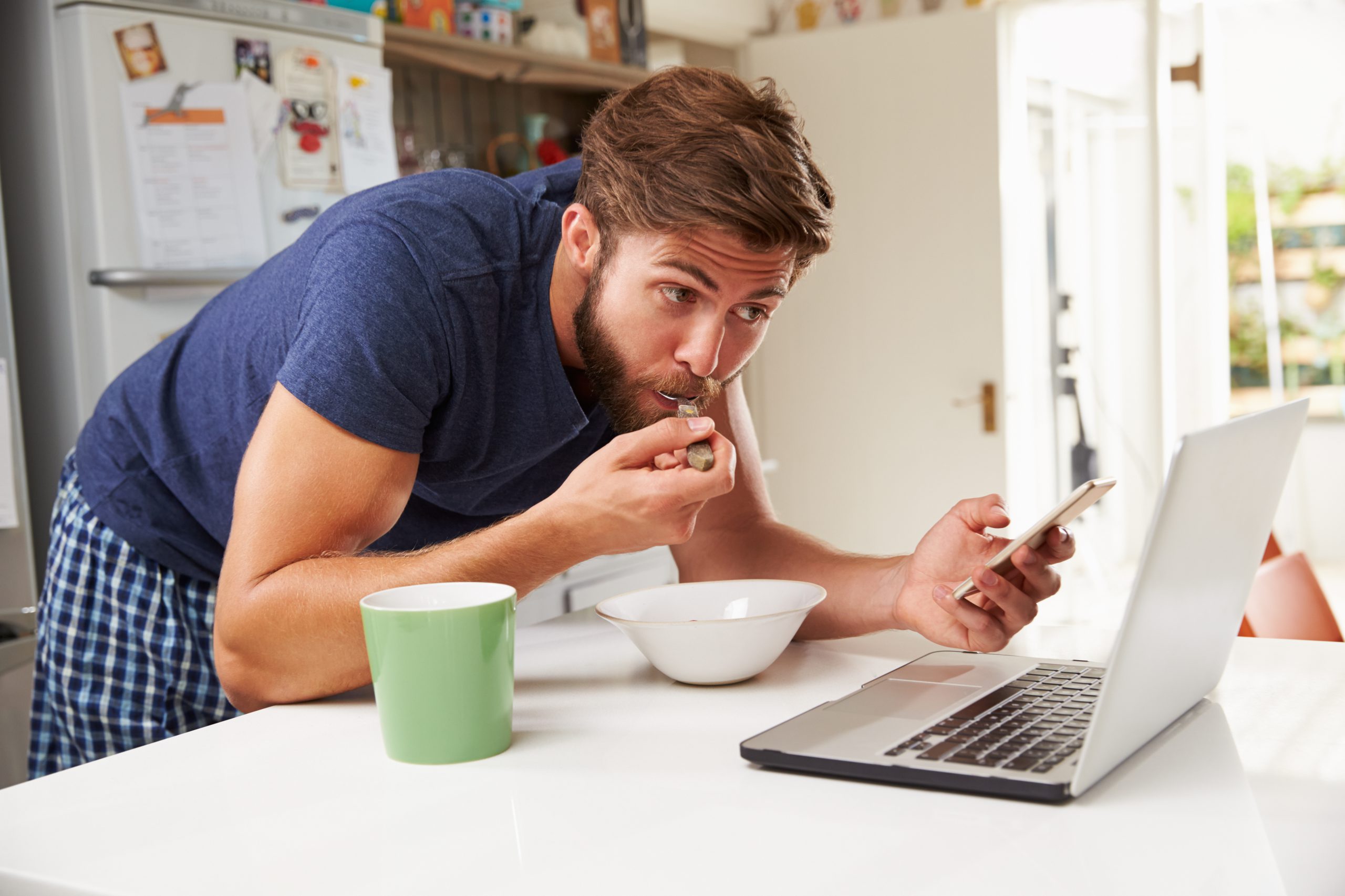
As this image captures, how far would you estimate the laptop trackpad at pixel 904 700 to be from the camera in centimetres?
80

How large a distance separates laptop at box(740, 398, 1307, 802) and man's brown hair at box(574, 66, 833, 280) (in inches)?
16.5

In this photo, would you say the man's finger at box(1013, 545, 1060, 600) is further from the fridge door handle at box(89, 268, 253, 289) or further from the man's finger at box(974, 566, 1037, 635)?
the fridge door handle at box(89, 268, 253, 289)

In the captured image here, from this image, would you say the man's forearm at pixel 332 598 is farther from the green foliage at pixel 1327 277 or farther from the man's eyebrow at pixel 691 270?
the green foliage at pixel 1327 277

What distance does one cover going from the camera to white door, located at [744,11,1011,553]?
3.57 m

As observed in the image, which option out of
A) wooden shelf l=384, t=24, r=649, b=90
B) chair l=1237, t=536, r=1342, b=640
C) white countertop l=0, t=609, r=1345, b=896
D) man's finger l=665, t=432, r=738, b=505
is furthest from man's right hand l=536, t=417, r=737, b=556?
wooden shelf l=384, t=24, r=649, b=90

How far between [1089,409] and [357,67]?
2880mm

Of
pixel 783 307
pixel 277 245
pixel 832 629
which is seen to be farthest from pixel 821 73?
pixel 832 629

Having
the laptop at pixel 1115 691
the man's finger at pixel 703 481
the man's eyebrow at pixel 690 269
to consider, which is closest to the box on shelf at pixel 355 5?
the man's eyebrow at pixel 690 269

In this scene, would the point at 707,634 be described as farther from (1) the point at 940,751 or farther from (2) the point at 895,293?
(2) the point at 895,293

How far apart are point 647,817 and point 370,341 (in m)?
0.49

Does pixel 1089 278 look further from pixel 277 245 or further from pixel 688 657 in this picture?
pixel 688 657

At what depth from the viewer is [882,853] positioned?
589mm

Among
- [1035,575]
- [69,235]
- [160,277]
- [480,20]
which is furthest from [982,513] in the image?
Answer: [480,20]

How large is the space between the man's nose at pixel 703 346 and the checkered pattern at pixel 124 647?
60 cm
